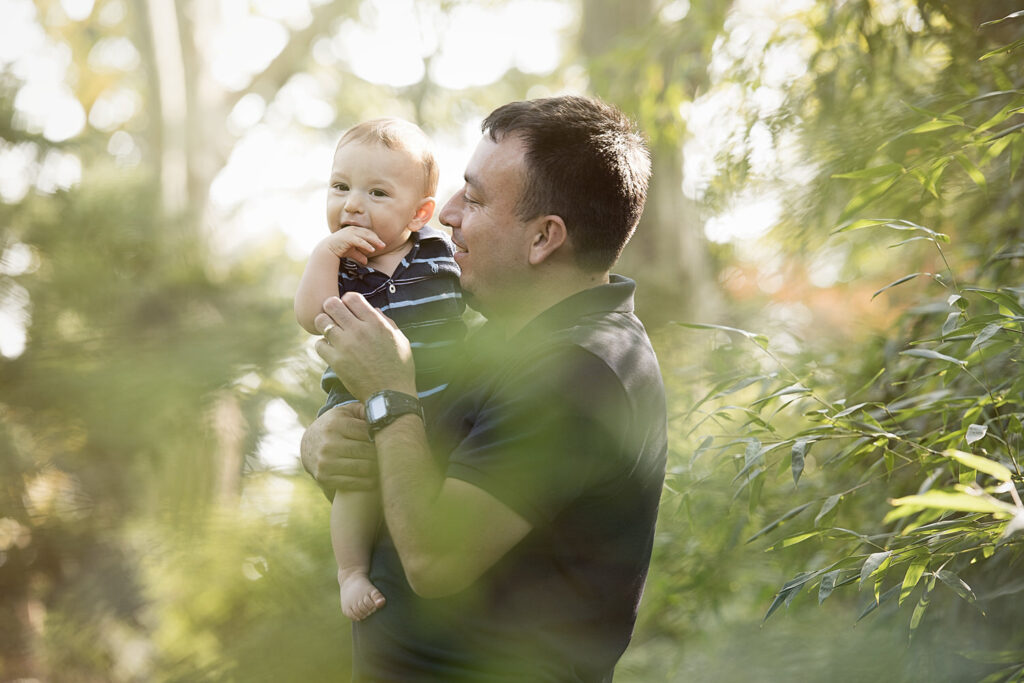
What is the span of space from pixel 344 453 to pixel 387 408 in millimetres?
200

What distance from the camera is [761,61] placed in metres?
2.97

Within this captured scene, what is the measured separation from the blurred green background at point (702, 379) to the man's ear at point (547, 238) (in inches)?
13.3

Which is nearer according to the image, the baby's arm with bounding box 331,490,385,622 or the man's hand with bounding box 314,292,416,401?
the man's hand with bounding box 314,292,416,401

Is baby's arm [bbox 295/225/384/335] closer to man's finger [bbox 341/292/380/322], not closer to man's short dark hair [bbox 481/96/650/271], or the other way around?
man's finger [bbox 341/292/380/322]

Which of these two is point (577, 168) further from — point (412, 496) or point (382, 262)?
point (412, 496)

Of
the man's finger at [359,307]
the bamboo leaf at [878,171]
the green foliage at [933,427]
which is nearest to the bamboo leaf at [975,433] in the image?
the green foliage at [933,427]

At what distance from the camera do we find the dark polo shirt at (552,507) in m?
1.16

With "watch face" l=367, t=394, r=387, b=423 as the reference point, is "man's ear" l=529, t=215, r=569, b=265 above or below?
above

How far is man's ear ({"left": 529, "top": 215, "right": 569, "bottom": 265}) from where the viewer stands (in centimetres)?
140

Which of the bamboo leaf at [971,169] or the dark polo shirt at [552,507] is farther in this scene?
the bamboo leaf at [971,169]

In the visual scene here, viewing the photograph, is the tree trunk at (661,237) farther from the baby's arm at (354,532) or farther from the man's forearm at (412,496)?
the man's forearm at (412,496)

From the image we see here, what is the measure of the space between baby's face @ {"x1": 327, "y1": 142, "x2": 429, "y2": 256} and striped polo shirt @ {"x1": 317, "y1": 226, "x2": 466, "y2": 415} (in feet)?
0.17

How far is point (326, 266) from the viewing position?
145 cm

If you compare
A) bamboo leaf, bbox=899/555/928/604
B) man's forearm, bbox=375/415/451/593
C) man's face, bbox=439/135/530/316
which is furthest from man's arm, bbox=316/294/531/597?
bamboo leaf, bbox=899/555/928/604
